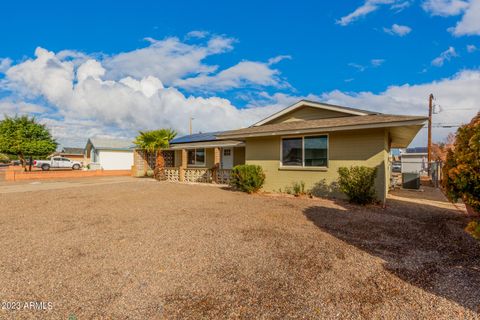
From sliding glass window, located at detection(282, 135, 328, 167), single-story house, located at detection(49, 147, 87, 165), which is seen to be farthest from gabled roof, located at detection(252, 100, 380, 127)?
single-story house, located at detection(49, 147, 87, 165)

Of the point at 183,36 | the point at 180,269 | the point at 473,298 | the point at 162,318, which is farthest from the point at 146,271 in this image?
the point at 183,36

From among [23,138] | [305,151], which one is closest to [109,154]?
[23,138]

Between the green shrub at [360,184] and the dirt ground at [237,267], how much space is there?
1833 millimetres

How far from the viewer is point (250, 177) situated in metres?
11.7

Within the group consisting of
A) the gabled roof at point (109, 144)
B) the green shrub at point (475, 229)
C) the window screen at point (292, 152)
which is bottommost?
the green shrub at point (475, 229)

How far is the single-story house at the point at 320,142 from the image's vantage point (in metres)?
9.31

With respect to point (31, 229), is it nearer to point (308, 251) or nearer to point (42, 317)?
point (42, 317)

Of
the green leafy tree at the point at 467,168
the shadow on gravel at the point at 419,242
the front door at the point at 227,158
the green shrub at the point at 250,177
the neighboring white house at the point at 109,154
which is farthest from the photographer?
the neighboring white house at the point at 109,154

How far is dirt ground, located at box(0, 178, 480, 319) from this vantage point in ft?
9.07

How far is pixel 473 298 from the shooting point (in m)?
2.89

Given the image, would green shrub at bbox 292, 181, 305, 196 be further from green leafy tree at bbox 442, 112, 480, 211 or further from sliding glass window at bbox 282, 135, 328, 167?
green leafy tree at bbox 442, 112, 480, 211

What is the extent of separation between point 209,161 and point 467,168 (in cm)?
1609

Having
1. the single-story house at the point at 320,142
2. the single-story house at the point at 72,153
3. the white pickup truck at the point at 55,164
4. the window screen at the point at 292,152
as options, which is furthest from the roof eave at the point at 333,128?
the single-story house at the point at 72,153

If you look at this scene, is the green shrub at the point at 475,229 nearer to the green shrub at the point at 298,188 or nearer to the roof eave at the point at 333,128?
the roof eave at the point at 333,128
